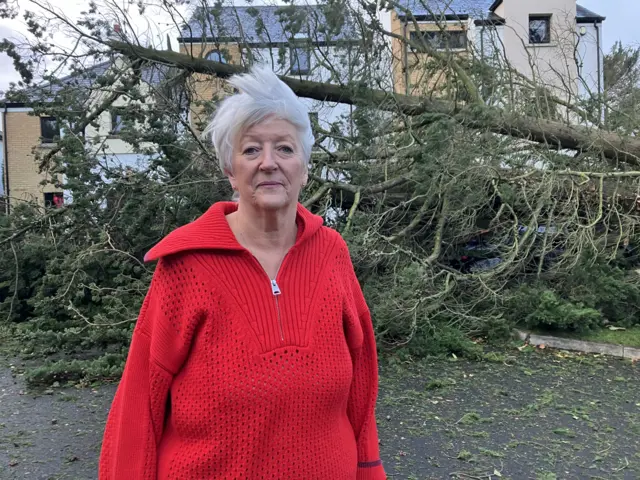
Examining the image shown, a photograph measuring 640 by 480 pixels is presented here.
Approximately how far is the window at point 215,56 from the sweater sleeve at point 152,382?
22.6ft

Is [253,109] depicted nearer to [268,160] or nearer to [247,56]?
[268,160]

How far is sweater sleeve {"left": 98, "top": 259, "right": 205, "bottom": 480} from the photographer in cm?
154

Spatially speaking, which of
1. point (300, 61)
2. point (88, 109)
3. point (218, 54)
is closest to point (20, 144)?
point (88, 109)

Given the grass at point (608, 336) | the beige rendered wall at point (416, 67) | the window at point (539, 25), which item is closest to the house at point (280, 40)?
the beige rendered wall at point (416, 67)

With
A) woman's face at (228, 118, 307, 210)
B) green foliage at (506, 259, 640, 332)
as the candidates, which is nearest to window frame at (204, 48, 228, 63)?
green foliage at (506, 259, 640, 332)

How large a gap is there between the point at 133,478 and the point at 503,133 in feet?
25.3

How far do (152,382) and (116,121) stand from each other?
20.8 feet

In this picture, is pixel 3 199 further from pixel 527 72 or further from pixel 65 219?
pixel 527 72

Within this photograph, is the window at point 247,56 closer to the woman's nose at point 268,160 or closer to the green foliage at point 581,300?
the green foliage at point 581,300

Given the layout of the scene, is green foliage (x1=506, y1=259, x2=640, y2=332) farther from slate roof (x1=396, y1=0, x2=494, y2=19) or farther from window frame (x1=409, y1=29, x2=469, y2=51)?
slate roof (x1=396, y1=0, x2=494, y2=19)

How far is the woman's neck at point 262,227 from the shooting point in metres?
1.69

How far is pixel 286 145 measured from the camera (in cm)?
170

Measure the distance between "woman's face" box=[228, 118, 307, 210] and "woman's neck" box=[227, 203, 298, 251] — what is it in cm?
4

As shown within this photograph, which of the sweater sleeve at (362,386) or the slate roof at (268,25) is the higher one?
the slate roof at (268,25)
